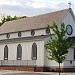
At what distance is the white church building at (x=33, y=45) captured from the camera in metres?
47.5

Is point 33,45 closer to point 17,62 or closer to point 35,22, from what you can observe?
point 17,62

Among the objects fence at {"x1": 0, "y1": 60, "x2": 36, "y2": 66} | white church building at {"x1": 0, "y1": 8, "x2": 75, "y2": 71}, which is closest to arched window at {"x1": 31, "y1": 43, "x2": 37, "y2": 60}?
white church building at {"x1": 0, "y1": 8, "x2": 75, "y2": 71}

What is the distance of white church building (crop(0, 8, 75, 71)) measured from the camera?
4747 centimetres

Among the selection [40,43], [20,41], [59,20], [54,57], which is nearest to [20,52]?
[20,41]

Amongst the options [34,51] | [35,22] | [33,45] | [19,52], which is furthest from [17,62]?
[35,22]

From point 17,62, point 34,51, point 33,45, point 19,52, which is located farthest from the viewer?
point 19,52

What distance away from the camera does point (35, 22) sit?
57250 mm

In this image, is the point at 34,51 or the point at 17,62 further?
the point at 17,62

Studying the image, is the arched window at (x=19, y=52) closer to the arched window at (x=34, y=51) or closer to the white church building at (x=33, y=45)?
the white church building at (x=33, y=45)

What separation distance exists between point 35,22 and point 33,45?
873cm

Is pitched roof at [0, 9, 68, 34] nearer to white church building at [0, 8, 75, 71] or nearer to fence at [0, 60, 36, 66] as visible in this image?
white church building at [0, 8, 75, 71]

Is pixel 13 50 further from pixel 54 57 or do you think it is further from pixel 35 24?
pixel 54 57

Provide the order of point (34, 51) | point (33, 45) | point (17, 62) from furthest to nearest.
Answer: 1. point (17, 62)
2. point (33, 45)
3. point (34, 51)

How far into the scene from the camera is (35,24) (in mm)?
55938
